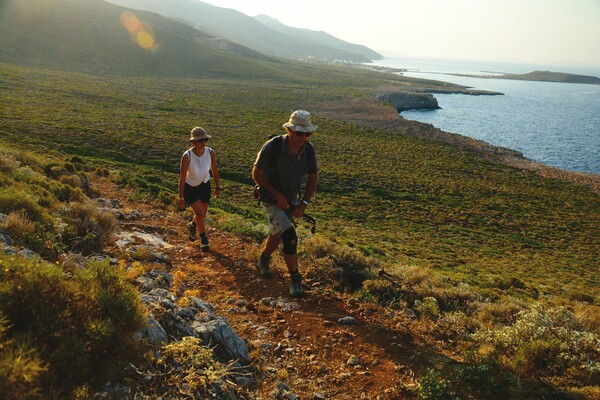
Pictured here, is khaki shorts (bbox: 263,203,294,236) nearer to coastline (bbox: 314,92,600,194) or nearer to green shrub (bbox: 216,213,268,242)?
green shrub (bbox: 216,213,268,242)

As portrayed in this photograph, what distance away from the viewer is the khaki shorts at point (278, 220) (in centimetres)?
598

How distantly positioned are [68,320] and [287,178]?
3.59 meters

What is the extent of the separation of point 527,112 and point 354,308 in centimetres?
12298

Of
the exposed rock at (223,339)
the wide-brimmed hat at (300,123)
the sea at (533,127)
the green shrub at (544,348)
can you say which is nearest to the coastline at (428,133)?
the sea at (533,127)

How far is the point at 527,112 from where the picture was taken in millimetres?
108812

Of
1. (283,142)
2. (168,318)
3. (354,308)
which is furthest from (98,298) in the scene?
(354,308)

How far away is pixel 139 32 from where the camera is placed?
134 m

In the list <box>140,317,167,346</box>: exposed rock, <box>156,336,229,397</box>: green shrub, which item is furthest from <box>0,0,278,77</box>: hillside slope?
<box>156,336,229,397</box>: green shrub

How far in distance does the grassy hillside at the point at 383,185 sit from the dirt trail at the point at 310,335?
7.89m

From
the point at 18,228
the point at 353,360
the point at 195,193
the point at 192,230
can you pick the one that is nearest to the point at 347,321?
the point at 353,360

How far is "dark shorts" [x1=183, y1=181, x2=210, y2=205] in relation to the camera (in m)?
8.12

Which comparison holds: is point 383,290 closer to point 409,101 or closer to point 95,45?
point 409,101

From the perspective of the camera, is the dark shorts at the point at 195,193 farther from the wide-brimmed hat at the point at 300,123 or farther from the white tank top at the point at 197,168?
the wide-brimmed hat at the point at 300,123

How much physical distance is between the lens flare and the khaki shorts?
441 ft
